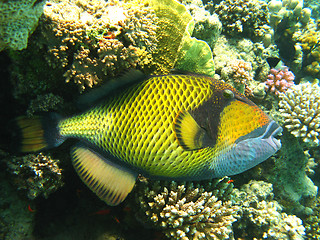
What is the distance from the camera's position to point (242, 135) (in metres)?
1.89

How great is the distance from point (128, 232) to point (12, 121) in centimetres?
189

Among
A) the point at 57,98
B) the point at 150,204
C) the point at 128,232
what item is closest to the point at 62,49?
the point at 57,98

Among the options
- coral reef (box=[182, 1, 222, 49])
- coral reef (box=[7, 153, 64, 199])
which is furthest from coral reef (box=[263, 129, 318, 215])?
coral reef (box=[7, 153, 64, 199])

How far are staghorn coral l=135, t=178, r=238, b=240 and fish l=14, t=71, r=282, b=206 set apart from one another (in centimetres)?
53

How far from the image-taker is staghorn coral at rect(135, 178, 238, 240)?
236 cm

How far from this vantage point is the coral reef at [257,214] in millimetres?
3504

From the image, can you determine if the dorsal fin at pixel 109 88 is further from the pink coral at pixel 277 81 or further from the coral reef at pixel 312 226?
the coral reef at pixel 312 226

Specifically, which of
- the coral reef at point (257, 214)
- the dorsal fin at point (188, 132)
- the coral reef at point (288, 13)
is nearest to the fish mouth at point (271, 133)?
the dorsal fin at point (188, 132)

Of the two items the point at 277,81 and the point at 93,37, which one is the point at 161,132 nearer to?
the point at 93,37

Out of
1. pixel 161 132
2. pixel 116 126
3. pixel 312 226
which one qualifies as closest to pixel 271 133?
pixel 161 132

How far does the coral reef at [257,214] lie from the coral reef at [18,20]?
3.52 m

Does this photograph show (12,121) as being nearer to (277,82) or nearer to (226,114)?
(226,114)

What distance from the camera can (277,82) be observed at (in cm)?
416

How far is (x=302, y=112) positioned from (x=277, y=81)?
76cm
